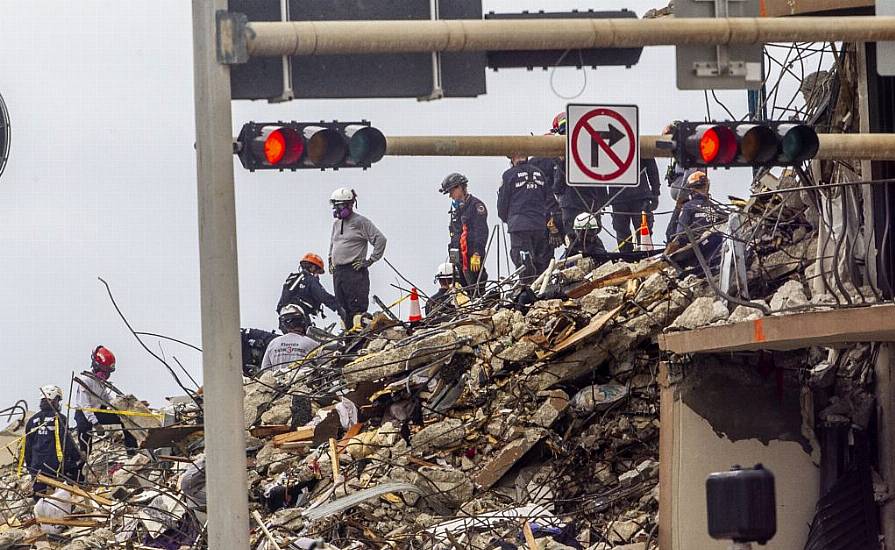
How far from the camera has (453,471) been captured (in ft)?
47.7

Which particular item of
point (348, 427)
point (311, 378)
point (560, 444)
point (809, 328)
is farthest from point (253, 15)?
point (311, 378)

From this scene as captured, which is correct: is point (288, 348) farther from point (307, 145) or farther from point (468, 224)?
point (307, 145)

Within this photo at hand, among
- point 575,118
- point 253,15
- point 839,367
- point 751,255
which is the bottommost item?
point 839,367

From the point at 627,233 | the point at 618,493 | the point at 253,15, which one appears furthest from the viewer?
the point at 627,233

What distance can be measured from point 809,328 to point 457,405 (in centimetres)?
568

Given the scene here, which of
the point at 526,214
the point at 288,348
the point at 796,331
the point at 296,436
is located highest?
the point at 526,214

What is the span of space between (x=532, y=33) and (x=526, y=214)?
1067cm

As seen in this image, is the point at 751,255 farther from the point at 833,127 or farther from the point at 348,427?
A: the point at 348,427

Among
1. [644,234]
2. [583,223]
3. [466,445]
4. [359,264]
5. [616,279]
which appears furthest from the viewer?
[359,264]

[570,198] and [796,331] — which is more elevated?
[570,198]

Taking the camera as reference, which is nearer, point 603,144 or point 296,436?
point 603,144

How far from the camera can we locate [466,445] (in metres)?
15.0

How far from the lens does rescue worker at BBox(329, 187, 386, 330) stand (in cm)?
1978

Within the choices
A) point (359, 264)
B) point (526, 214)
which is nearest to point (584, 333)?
point (526, 214)
